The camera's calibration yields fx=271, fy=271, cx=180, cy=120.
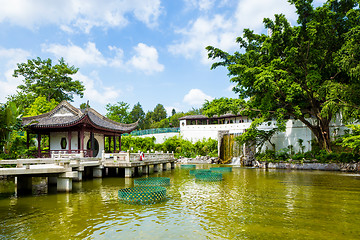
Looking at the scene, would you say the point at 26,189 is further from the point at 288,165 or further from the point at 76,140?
the point at 288,165

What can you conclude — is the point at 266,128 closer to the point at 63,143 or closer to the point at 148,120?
the point at 63,143

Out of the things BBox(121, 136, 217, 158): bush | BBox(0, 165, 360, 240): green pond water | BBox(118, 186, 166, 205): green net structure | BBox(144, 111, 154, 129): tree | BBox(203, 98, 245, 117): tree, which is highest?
BBox(144, 111, 154, 129): tree

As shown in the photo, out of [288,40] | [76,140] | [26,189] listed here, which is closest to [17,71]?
[76,140]

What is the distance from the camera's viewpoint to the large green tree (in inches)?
1591

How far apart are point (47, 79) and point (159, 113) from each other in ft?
140

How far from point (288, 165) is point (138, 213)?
2103 centimetres

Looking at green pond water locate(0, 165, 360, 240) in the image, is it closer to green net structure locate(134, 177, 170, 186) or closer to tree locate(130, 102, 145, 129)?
green net structure locate(134, 177, 170, 186)

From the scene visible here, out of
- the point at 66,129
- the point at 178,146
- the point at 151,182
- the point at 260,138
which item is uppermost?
the point at 66,129

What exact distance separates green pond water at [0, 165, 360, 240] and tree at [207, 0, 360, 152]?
1170 centimetres

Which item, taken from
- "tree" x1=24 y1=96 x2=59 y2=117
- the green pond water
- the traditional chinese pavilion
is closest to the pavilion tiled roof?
the traditional chinese pavilion

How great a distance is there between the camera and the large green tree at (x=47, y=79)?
4041cm

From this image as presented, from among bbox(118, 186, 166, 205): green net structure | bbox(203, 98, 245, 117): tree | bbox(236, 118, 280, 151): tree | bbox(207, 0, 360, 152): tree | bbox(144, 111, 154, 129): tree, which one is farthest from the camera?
bbox(144, 111, 154, 129): tree

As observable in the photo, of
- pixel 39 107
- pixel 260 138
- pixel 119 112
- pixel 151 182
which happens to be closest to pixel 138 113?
pixel 119 112

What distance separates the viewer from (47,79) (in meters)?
41.1
